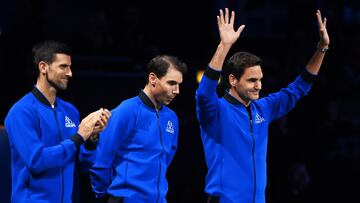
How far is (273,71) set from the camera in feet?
27.3

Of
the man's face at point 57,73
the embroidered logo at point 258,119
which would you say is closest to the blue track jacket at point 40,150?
the man's face at point 57,73

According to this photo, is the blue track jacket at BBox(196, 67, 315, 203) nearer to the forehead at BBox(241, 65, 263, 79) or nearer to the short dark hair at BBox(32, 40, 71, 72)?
the forehead at BBox(241, 65, 263, 79)

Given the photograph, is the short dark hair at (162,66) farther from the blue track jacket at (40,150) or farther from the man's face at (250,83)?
the blue track jacket at (40,150)

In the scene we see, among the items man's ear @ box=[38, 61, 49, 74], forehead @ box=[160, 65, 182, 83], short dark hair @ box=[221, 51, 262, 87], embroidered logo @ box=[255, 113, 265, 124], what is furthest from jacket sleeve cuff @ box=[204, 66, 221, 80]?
man's ear @ box=[38, 61, 49, 74]

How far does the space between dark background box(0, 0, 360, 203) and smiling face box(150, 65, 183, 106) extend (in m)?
1.55

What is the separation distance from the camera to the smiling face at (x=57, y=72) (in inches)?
178

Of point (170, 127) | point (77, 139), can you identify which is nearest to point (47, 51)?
point (77, 139)

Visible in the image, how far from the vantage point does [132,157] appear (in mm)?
4746

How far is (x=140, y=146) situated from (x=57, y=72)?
70 cm

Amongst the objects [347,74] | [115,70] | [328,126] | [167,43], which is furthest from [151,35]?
[347,74]

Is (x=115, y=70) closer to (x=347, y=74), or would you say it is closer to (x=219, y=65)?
(x=219, y=65)

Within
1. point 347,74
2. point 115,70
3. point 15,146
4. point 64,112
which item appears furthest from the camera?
point 347,74

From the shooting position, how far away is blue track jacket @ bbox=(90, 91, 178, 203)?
4.72 m

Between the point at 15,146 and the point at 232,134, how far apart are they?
1.38 metres
